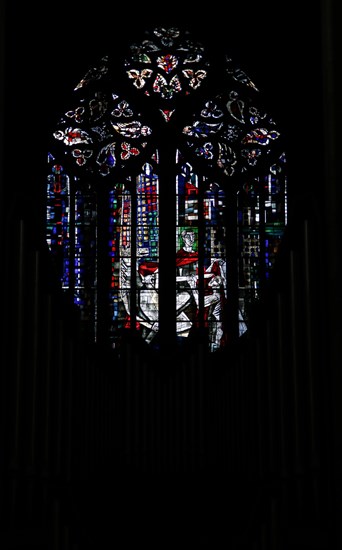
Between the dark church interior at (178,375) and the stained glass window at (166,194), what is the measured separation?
0.28 metres

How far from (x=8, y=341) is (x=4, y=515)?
114 cm

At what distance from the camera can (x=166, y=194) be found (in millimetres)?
13883

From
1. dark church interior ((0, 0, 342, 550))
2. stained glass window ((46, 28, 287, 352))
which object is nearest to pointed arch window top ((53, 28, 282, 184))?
stained glass window ((46, 28, 287, 352))

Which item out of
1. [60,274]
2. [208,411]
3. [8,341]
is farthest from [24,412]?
[60,274]

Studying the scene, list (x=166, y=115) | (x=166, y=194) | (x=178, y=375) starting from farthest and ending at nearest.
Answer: (x=166, y=115) → (x=166, y=194) → (x=178, y=375)

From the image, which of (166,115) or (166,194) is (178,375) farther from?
(166,115)

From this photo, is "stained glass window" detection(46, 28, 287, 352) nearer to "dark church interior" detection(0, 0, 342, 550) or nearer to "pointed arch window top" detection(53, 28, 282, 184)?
"pointed arch window top" detection(53, 28, 282, 184)

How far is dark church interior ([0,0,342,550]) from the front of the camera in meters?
7.68

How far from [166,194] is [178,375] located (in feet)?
9.19

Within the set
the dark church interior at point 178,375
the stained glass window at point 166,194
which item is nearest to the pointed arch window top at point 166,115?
the stained glass window at point 166,194

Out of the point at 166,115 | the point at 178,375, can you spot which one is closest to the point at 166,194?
the point at 166,115

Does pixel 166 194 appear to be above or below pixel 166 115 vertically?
below

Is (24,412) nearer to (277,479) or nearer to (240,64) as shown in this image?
(277,479)

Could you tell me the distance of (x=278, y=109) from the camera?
14.1m
